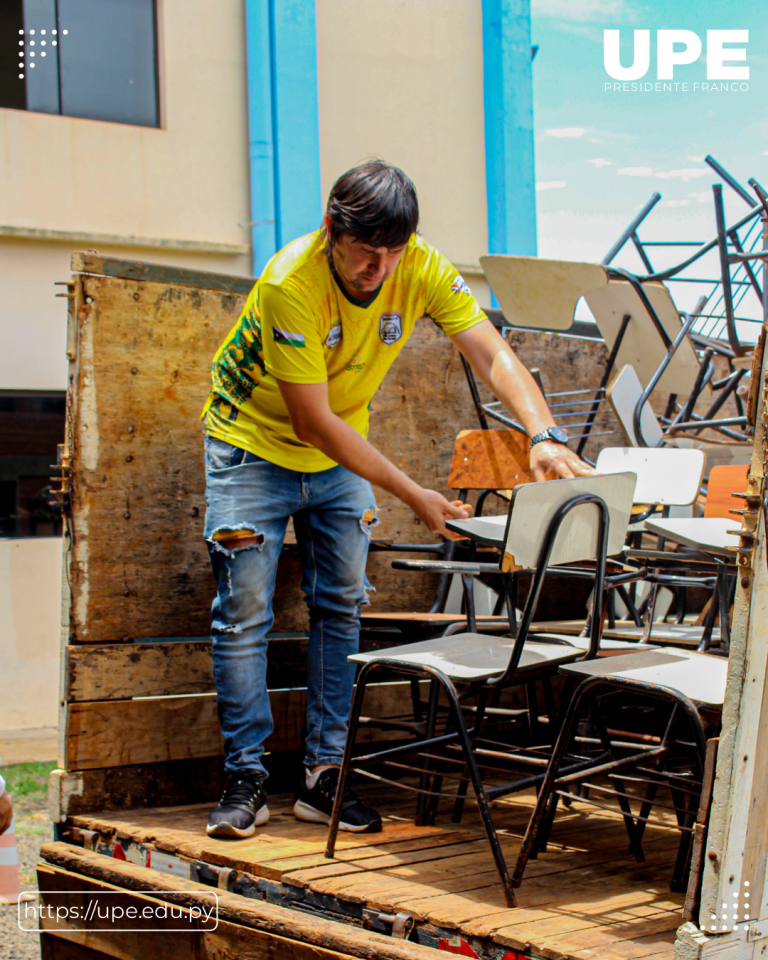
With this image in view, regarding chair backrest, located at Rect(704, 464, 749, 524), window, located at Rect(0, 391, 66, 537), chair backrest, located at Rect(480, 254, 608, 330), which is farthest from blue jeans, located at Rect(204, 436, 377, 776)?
window, located at Rect(0, 391, 66, 537)

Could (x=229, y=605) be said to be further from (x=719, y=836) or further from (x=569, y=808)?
(x=719, y=836)

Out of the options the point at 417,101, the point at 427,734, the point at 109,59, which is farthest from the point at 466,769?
the point at 417,101

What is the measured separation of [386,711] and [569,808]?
0.79 meters

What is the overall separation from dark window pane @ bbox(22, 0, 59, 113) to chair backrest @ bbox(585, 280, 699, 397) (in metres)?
4.96

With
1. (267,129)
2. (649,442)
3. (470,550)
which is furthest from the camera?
(267,129)

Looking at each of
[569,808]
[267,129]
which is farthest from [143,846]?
[267,129]

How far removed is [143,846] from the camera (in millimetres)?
2740

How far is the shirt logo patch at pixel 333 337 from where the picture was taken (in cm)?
276

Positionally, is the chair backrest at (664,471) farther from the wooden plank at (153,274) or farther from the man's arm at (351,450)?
the wooden plank at (153,274)

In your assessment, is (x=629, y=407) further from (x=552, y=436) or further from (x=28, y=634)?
(x=28, y=634)

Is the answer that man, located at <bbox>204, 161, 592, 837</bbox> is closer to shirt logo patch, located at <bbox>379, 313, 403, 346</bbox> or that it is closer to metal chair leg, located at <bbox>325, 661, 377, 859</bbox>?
shirt logo patch, located at <bbox>379, 313, 403, 346</bbox>

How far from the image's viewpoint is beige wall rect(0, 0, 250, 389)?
733 cm

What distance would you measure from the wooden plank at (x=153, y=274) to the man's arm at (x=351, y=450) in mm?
913

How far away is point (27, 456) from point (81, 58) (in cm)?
318
